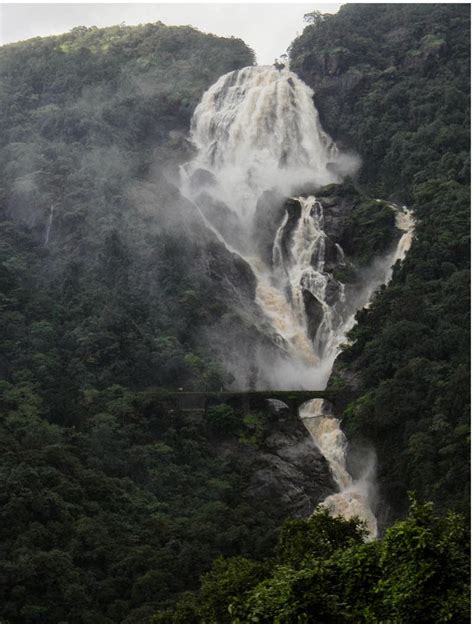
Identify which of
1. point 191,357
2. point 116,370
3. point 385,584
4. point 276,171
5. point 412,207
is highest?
point 276,171

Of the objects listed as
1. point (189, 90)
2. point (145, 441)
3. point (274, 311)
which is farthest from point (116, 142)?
point (145, 441)

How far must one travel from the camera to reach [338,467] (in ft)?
149

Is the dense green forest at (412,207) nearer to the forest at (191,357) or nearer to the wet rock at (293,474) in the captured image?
the forest at (191,357)

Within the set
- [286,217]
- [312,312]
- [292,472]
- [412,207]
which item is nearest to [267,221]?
[286,217]

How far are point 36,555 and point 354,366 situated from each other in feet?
64.2

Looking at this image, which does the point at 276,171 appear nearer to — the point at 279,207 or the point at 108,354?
the point at 279,207

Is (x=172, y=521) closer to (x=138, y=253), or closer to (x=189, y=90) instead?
(x=138, y=253)

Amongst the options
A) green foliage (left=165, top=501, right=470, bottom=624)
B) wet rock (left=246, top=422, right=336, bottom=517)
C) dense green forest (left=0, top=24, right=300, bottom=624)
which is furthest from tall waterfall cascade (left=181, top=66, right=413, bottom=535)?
green foliage (left=165, top=501, right=470, bottom=624)

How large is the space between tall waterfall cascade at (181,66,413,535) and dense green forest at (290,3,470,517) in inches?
63.7

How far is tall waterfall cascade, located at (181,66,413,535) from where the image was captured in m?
52.7

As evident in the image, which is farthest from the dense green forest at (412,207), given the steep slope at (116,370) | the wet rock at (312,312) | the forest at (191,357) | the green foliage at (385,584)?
the green foliage at (385,584)

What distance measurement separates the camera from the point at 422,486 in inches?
Result: 1578

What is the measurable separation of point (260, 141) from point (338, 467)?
28635 millimetres

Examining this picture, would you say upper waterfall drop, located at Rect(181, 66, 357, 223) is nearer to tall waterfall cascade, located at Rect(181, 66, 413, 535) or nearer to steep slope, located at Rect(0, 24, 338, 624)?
tall waterfall cascade, located at Rect(181, 66, 413, 535)
